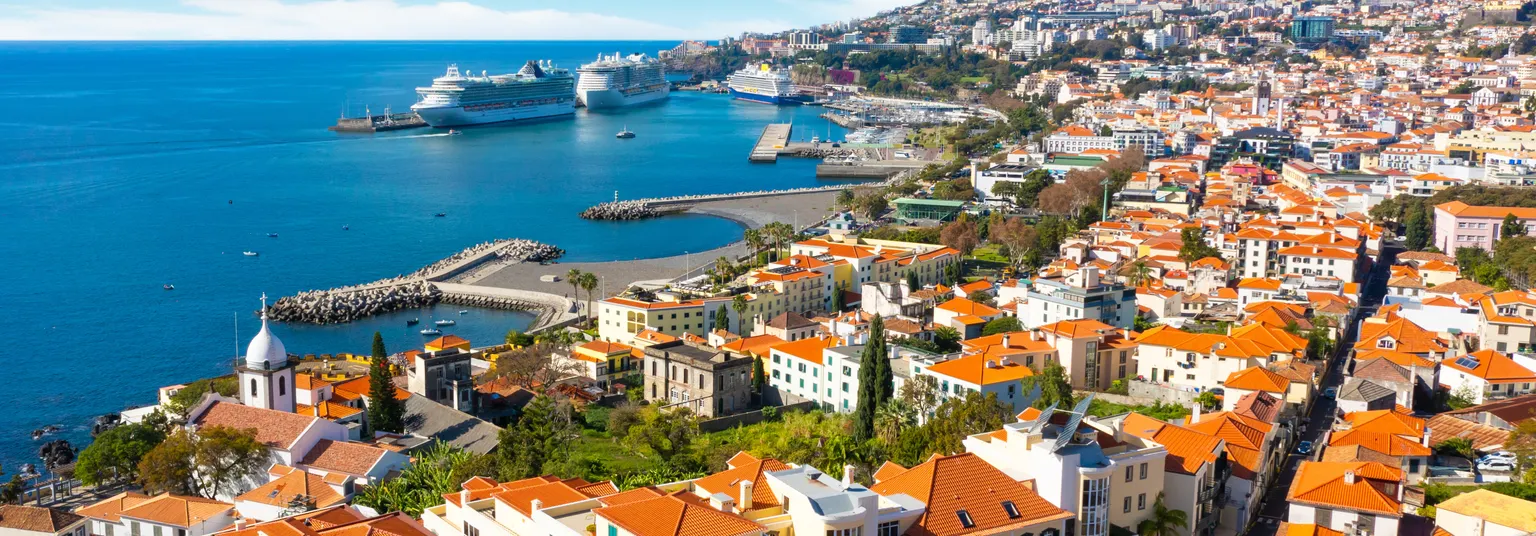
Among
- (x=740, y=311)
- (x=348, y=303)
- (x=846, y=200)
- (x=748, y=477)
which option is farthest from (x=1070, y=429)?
(x=846, y=200)

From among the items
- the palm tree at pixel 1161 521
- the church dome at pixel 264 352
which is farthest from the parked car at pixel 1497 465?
the church dome at pixel 264 352

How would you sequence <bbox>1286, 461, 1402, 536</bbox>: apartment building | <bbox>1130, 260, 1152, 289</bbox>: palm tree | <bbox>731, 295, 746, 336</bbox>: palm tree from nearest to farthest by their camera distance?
1. <bbox>1286, 461, 1402, 536</bbox>: apartment building
2. <bbox>731, 295, 746, 336</bbox>: palm tree
3. <bbox>1130, 260, 1152, 289</bbox>: palm tree

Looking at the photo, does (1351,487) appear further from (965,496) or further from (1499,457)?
(965,496)

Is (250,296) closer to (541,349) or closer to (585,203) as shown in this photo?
(541,349)

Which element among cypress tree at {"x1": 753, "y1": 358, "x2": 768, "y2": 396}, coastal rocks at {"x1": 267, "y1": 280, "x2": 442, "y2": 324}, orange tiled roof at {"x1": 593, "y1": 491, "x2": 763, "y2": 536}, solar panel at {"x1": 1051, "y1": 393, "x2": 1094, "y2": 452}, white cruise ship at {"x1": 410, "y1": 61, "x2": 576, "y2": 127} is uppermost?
white cruise ship at {"x1": 410, "y1": 61, "x2": 576, "y2": 127}

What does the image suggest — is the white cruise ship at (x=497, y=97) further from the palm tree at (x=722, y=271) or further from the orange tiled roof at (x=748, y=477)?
the orange tiled roof at (x=748, y=477)

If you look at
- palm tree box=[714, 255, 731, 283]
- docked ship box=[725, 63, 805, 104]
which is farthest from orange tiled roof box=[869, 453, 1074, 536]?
docked ship box=[725, 63, 805, 104]

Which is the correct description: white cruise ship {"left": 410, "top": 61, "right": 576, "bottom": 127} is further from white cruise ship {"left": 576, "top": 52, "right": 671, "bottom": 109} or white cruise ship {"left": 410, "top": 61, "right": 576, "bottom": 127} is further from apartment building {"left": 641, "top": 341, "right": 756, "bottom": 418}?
apartment building {"left": 641, "top": 341, "right": 756, "bottom": 418}
